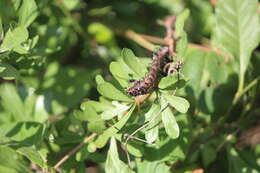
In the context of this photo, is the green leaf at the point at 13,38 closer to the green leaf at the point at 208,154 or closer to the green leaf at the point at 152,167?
the green leaf at the point at 152,167

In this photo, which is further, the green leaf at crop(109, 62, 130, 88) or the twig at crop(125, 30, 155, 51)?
the twig at crop(125, 30, 155, 51)

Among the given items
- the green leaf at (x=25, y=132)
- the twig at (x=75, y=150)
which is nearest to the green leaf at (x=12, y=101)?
the green leaf at (x=25, y=132)

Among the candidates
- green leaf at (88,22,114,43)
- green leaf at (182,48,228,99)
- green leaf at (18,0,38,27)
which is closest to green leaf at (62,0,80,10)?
green leaf at (88,22,114,43)

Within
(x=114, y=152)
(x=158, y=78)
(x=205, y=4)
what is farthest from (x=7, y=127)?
(x=205, y=4)

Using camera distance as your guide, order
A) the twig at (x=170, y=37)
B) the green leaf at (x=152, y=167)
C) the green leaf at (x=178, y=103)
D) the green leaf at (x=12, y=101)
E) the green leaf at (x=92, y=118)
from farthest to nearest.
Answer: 1. the green leaf at (x=12, y=101)
2. the twig at (x=170, y=37)
3. the green leaf at (x=152, y=167)
4. the green leaf at (x=92, y=118)
5. the green leaf at (x=178, y=103)

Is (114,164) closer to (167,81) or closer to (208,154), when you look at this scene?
(167,81)

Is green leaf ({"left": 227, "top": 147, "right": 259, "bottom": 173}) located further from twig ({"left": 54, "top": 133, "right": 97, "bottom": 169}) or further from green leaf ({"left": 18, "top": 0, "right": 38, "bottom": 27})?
green leaf ({"left": 18, "top": 0, "right": 38, "bottom": 27})

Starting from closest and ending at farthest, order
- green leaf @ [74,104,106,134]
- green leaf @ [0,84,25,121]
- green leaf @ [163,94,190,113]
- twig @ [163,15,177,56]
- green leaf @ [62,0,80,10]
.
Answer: green leaf @ [163,94,190,113]
green leaf @ [74,104,106,134]
twig @ [163,15,177,56]
green leaf @ [0,84,25,121]
green leaf @ [62,0,80,10]

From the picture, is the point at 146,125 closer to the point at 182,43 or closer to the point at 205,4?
the point at 182,43

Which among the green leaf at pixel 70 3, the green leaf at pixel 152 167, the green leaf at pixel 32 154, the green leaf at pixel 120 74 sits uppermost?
the green leaf at pixel 120 74
